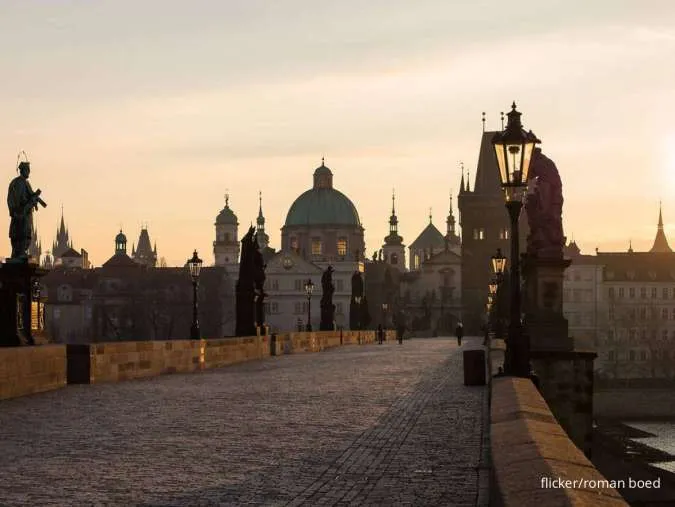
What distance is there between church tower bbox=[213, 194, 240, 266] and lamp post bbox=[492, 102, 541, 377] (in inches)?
6829

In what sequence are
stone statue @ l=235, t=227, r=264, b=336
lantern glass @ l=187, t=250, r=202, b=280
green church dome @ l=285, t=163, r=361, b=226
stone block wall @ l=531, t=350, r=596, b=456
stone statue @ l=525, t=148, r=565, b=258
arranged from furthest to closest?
green church dome @ l=285, t=163, r=361, b=226
stone statue @ l=235, t=227, r=264, b=336
lantern glass @ l=187, t=250, r=202, b=280
stone statue @ l=525, t=148, r=565, b=258
stone block wall @ l=531, t=350, r=596, b=456

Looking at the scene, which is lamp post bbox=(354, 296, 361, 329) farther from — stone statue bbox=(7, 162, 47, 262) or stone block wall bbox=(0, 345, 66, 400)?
stone block wall bbox=(0, 345, 66, 400)

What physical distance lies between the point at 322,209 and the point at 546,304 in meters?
161

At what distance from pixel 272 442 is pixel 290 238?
172863 millimetres

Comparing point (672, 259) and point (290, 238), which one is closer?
point (672, 259)

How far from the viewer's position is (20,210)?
23859 millimetres

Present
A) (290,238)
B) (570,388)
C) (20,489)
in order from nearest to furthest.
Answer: (20,489), (570,388), (290,238)

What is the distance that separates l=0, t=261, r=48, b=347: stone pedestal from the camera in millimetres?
22719

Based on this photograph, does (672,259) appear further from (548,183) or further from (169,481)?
(169,481)

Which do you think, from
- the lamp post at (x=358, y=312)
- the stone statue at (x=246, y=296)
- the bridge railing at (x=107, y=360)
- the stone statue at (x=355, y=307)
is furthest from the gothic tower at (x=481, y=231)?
the bridge railing at (x=107, y=360)

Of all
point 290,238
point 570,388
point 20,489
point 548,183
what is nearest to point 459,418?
point 570,388

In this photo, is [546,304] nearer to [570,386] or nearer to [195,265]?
[570,386]

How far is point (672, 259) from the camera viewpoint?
518ft

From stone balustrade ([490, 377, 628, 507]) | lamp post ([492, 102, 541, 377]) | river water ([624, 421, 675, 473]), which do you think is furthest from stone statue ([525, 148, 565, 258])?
river water ([624, 421, 675, 473])
